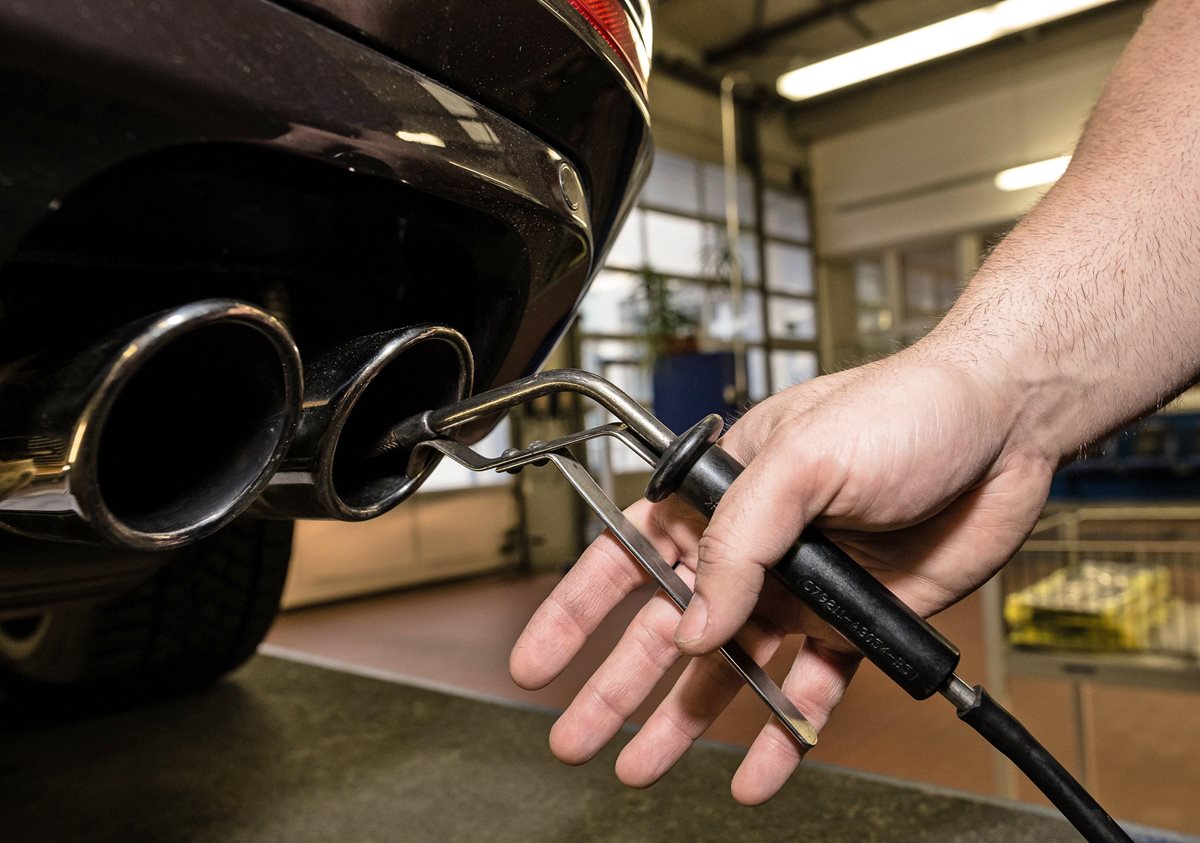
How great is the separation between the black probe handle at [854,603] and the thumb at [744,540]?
0.01 meters

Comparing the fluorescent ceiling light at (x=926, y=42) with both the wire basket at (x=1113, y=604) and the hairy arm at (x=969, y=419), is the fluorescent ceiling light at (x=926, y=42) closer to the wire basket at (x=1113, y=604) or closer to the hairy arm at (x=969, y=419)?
the wire basket at (x=1113, y=604)

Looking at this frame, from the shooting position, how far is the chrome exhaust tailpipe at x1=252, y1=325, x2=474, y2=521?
1.92 feet

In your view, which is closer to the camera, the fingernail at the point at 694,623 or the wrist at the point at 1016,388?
the fingernail at the point at 694,623

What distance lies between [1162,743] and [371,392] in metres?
2.53

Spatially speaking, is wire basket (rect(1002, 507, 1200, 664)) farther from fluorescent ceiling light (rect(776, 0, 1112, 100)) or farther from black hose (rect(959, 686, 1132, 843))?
fluorescent ceiling light (rect(776, 0, 1112, 100))

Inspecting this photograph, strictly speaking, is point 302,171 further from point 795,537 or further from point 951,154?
point 951,154

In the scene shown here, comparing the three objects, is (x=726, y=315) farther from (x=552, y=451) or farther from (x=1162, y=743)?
(x=552, y=451)

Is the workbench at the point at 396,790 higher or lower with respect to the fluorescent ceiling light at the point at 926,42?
lower

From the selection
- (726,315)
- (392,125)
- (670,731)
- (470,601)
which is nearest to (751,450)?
(670,731)

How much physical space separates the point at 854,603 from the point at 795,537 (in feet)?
0.16

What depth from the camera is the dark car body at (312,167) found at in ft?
1.39

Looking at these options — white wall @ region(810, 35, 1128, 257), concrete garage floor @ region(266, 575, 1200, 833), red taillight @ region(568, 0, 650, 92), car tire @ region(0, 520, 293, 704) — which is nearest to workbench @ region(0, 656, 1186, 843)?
car tire @ region(0, 520, 293, 704)

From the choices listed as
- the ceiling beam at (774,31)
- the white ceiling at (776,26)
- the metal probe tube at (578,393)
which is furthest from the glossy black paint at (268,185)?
the ceiling beam at (774,31)

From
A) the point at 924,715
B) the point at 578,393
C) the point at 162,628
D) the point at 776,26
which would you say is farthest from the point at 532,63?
the point at 776,26
